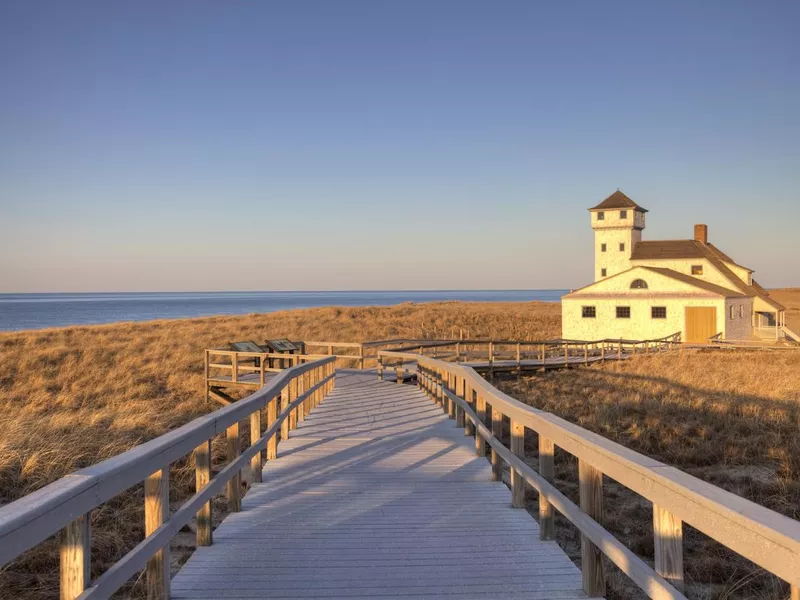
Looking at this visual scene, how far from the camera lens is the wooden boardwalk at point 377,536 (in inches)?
160

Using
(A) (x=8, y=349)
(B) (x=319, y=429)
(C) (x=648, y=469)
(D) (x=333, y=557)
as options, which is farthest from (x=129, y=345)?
(C) (x=648, y=469)

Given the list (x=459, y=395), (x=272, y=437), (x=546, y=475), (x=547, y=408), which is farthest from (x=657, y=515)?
(x=547, y=408)

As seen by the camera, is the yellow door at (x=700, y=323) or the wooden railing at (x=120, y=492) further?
the yellow door at (x=700, y=323)

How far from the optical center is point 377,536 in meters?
5.07

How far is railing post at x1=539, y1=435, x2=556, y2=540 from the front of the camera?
4730mm

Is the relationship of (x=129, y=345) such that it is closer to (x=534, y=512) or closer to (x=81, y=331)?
(x=81, y=331)

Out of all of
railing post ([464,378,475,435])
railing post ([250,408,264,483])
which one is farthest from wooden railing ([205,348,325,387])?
railing post ([250,408,264,483])

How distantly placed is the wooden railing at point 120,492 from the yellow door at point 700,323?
1458 inches

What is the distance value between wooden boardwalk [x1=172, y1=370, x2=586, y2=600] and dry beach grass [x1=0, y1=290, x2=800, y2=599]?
36.7 inches

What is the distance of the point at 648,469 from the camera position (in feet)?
9.75

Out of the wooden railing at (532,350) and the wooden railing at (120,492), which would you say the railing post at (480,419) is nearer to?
the wooden railing at (120,492)

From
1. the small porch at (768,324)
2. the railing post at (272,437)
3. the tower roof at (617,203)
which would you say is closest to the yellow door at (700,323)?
the small porch at (768,324)

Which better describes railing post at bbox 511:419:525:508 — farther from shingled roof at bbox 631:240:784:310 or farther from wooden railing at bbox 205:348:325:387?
shingled roof at bbox 631:240:784:310

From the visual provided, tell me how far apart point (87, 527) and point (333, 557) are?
2.19 metres
